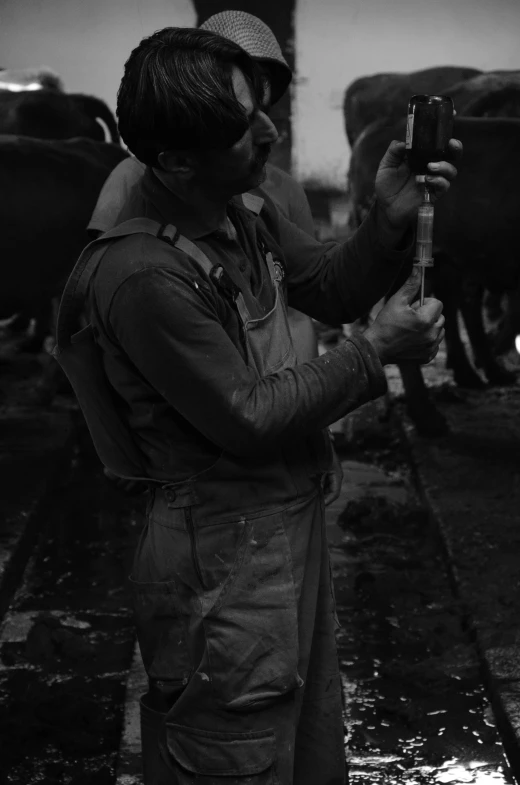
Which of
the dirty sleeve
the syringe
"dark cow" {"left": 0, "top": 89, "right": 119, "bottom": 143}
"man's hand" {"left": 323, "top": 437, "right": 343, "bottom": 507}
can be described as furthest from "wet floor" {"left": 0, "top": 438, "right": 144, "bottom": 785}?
"dark cow" {"left": 0, "top": 89, "right": 119, "bottom": 143}

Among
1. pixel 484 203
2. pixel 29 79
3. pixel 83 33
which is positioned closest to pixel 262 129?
pixel 484 203

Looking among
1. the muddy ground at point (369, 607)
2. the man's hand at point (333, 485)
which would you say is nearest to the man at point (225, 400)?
the man's hand at point (333, 485)

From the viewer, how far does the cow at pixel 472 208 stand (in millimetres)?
6293

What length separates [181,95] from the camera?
187cm

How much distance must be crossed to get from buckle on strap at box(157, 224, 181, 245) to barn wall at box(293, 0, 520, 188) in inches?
264

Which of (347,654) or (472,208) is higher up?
(472,208)

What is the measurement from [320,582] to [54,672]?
6.27ft

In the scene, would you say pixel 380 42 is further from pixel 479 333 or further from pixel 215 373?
pixel 215 373

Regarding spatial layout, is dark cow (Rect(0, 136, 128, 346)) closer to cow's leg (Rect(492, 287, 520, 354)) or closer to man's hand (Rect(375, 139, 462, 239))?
cow's leg (Rect(492, 287, 520, 354))

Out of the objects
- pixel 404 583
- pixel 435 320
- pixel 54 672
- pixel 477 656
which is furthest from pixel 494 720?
pixel 435 320

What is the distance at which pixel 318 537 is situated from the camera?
224 centimetres

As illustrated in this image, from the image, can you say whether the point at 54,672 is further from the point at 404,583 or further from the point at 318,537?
the point at 318,537

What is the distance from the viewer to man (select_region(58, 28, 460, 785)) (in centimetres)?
189

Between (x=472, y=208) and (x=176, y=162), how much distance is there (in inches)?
185
